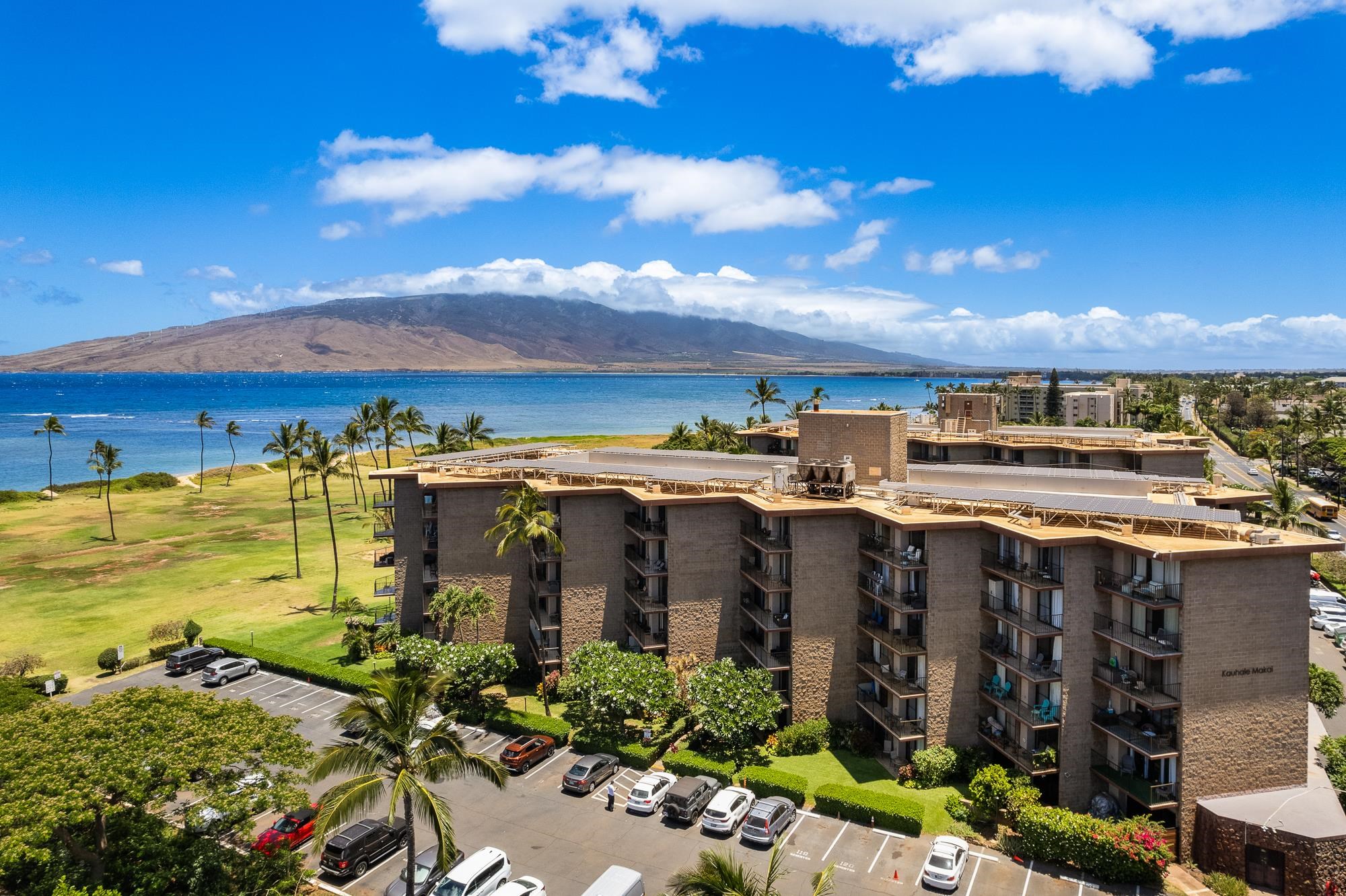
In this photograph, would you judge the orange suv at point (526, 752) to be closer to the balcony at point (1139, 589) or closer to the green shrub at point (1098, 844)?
the green shrub at point (1098, 844)

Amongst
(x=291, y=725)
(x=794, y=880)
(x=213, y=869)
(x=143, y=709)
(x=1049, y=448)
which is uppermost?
(x=1049, y=448)

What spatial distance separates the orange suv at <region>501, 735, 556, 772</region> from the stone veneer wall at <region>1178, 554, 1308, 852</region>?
2755 cm

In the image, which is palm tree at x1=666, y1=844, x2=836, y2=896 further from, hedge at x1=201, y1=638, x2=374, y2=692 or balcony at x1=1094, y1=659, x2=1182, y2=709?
hedge at x1=201, y1=638, x2=374, y2=692

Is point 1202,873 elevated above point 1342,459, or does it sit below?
below

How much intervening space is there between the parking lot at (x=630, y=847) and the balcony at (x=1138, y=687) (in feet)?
22.1

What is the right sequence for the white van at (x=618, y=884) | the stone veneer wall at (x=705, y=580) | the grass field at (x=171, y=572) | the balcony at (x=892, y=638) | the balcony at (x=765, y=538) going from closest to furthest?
the white van at (x=618, y=884), the balcony at (x=892, y=638), the balcony at (x=765, y=538), the stone veneer wall at (x=705, y=580), the grass field at (x=171, y=572)

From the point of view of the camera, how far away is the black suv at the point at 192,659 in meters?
49.1

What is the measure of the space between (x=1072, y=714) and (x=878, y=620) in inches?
368

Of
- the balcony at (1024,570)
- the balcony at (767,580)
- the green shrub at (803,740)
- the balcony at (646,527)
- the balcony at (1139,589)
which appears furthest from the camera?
the balcony at (646,527)

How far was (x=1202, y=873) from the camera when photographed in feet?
92.7

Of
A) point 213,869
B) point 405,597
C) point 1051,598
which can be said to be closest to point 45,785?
point 213,869

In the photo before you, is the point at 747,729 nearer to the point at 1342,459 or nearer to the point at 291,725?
the point at 291,725

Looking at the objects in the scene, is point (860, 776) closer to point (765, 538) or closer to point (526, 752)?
point (765, 538)

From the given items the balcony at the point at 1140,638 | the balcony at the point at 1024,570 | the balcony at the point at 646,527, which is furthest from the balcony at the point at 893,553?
the balcony at the point at 646,527
